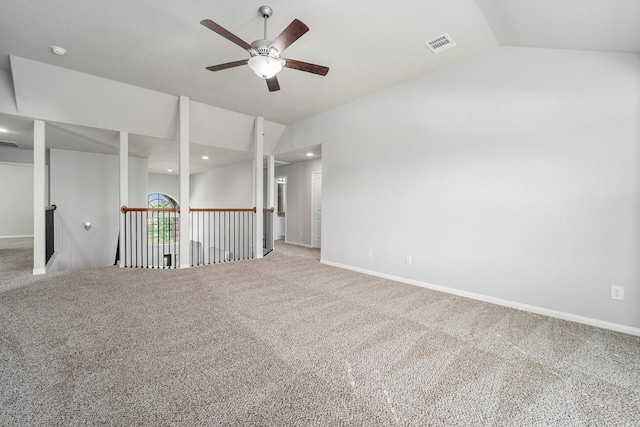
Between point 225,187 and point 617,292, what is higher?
point 225,187

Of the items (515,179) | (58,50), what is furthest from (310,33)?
(58,50)

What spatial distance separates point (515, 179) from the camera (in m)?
2.99

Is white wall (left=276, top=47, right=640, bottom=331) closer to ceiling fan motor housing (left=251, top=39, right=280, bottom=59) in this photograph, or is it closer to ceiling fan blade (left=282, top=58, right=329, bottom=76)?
ceiling fan blade (left=282, top=58, right=329, bottom=76)

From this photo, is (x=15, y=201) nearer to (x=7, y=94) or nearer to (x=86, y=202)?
(x=86, y=202)

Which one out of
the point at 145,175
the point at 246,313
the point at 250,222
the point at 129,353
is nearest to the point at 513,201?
the point at 246,313

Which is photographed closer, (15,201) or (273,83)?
(273,83)

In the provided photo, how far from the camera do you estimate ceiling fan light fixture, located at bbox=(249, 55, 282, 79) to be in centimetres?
247

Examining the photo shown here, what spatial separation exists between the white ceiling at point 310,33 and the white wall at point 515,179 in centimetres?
31

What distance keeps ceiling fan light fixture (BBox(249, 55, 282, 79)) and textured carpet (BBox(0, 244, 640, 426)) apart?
240 cm

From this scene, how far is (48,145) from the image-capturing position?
5.91 m

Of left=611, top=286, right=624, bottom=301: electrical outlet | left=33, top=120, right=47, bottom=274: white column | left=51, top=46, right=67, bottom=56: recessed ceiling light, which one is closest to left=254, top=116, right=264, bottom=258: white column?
left=51, top=46, right=67, bottom=56: recessed ceiling light

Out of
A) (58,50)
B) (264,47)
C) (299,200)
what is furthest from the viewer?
(299,200)

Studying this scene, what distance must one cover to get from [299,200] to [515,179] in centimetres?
550

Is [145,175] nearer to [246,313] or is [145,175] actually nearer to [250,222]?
[250,222]
